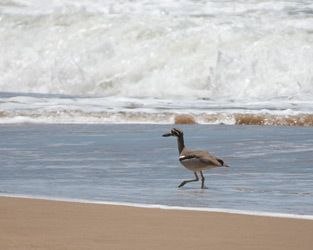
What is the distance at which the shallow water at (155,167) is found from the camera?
5586mm

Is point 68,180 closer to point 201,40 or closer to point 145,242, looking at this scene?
point 145,242

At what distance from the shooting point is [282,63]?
644 inches

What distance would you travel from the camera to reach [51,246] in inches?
142

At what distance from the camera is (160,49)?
1794 centimetres

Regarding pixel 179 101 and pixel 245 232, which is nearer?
pixel 245 232

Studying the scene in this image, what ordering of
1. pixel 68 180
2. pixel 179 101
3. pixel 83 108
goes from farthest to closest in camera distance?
1. pixel 179 101
2. pixel 83 108
3. pixel 68 180

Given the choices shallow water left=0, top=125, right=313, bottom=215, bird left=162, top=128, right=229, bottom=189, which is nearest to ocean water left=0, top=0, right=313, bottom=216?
shallow water left=0, top=125, right=313, bottom=215

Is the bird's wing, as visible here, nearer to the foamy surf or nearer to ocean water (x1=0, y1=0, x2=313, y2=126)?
the foamy surf

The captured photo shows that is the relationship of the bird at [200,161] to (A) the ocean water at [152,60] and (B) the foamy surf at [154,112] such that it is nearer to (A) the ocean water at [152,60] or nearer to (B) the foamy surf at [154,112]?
(B) the foamy surf at [154,112]

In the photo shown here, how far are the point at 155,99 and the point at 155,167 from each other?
7632mm

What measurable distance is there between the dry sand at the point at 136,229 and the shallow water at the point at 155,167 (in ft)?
1.66

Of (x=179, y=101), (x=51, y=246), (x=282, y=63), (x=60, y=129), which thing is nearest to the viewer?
(x=51, y=246)

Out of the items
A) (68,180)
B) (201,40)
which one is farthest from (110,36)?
(68,180)

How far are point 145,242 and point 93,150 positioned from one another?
489 cm
